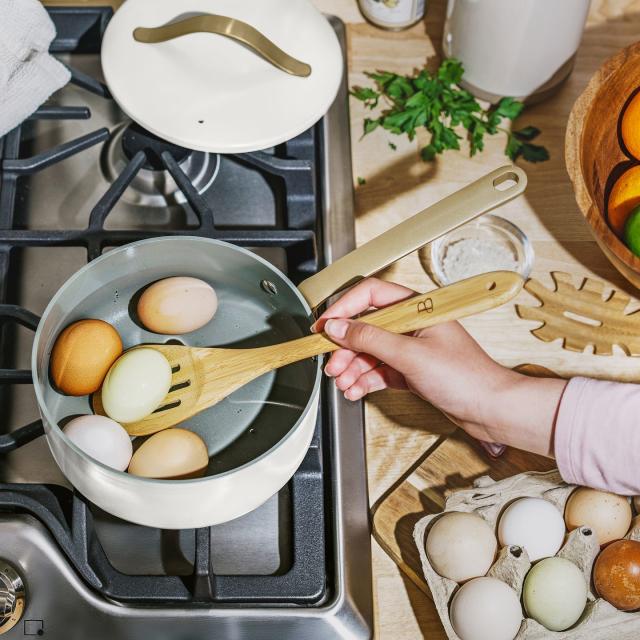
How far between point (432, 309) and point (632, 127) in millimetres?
336

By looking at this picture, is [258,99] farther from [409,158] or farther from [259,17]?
[409,158]

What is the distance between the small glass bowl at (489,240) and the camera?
87cm

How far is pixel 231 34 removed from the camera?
2.50ft

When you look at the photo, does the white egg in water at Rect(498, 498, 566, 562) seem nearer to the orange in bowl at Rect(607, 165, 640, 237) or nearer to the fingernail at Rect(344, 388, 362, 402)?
the fingernail at Rect(344, 388, 362, 402)

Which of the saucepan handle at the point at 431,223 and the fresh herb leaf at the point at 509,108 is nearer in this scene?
the saucepan handle at the point at 431,223

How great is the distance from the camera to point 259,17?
2.76 ft

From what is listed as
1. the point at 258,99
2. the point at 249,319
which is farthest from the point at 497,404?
the point at 258,99

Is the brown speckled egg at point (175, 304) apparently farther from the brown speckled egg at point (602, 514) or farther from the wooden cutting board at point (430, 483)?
the brown speckled egg at point (602, 514)

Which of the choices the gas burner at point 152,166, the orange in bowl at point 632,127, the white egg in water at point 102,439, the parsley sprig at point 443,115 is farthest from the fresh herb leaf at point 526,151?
the white egg in water at point 102,439

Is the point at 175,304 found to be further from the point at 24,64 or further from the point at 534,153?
the point at 534,153

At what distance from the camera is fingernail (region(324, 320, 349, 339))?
2.18ft

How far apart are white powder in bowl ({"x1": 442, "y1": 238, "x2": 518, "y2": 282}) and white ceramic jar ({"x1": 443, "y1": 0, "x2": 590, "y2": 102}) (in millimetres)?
180

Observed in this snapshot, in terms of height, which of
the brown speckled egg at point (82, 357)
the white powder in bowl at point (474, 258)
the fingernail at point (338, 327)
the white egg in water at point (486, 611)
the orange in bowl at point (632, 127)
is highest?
the orange in bowl at point (632, 127)

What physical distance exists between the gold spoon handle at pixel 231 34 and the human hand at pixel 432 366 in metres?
0.22
